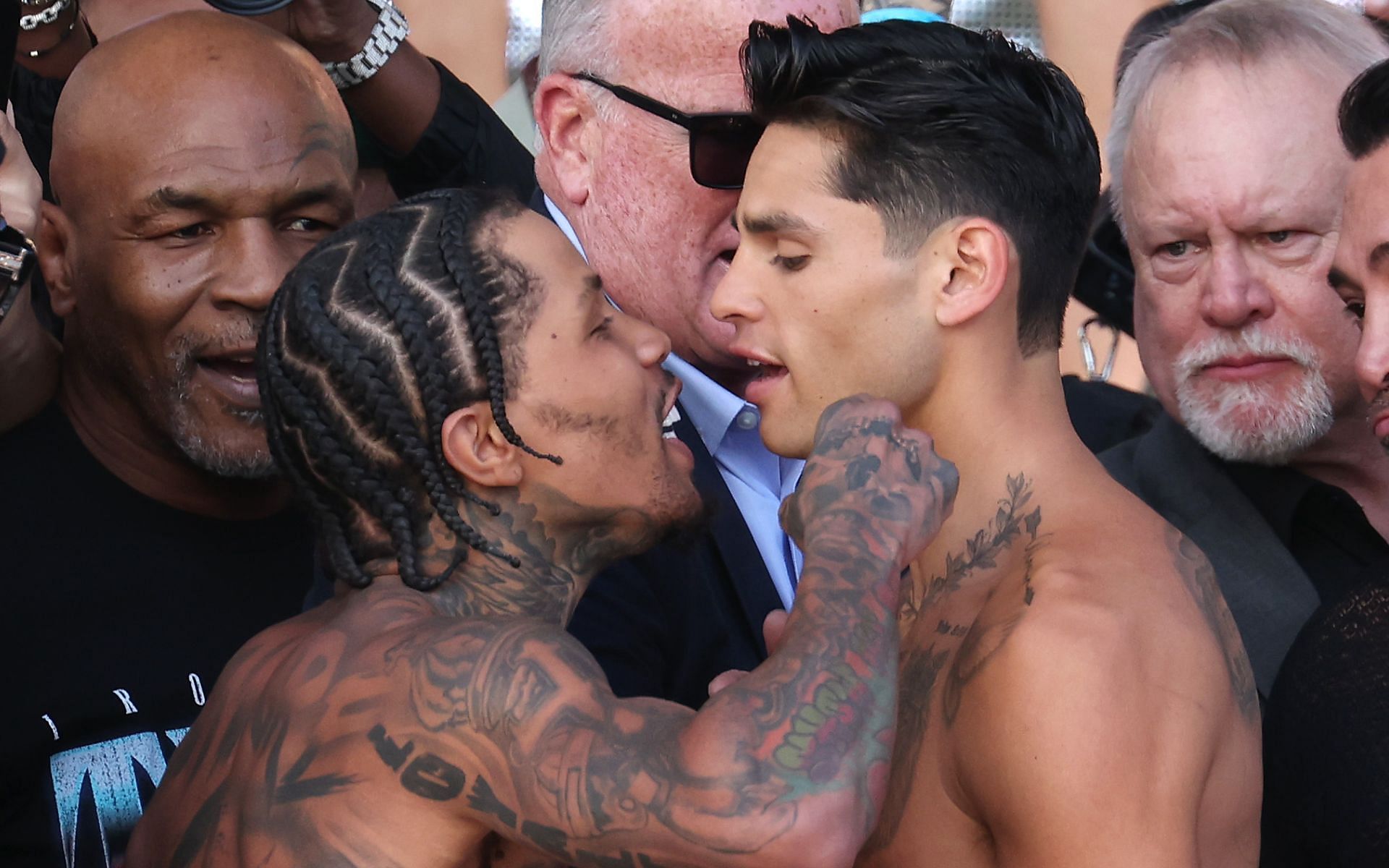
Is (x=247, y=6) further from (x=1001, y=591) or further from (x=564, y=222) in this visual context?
(x=1001, y=591)

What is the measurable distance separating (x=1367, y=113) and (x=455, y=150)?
2388 millimetres

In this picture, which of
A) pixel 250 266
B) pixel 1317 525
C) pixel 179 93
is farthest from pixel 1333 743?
pixel 179 93

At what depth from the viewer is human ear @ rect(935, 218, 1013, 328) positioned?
265cm

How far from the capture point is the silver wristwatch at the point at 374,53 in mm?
4203

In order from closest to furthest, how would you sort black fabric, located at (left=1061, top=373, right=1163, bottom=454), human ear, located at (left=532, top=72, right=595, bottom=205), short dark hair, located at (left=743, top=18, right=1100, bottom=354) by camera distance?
short dark hair, located at (left=743, top=18, right=1100, bottom=354)
human ear, located at (left=532, top=72, right=595, bottom=205)
black fabric, located at (left=1061, top=373, right=1163, bottom=454)

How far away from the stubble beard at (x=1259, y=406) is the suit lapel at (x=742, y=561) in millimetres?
1167

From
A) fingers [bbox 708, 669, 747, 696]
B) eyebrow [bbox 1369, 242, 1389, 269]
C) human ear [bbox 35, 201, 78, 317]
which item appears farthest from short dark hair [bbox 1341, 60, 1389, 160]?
human ear [bbox 35, 201, 78, 317]

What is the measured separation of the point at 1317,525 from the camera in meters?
3.70

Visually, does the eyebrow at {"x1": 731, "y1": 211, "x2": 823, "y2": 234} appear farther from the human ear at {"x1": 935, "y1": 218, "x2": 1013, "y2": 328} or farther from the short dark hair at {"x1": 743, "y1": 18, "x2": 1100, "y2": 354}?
the human ear at {"x1": 935, "y1": 218, "x2": 1013, "y2": 328}

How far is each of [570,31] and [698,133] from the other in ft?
1.66

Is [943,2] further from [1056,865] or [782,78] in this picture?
[1056,865]

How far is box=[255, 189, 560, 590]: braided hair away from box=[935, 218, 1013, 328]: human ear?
2.35 ft

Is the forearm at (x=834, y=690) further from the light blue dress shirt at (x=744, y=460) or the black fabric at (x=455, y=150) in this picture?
the black fabric at (x=455, y=150)

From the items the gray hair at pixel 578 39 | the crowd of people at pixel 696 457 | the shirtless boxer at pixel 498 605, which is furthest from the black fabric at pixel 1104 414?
the shirtless boxer at pixel 498 605
